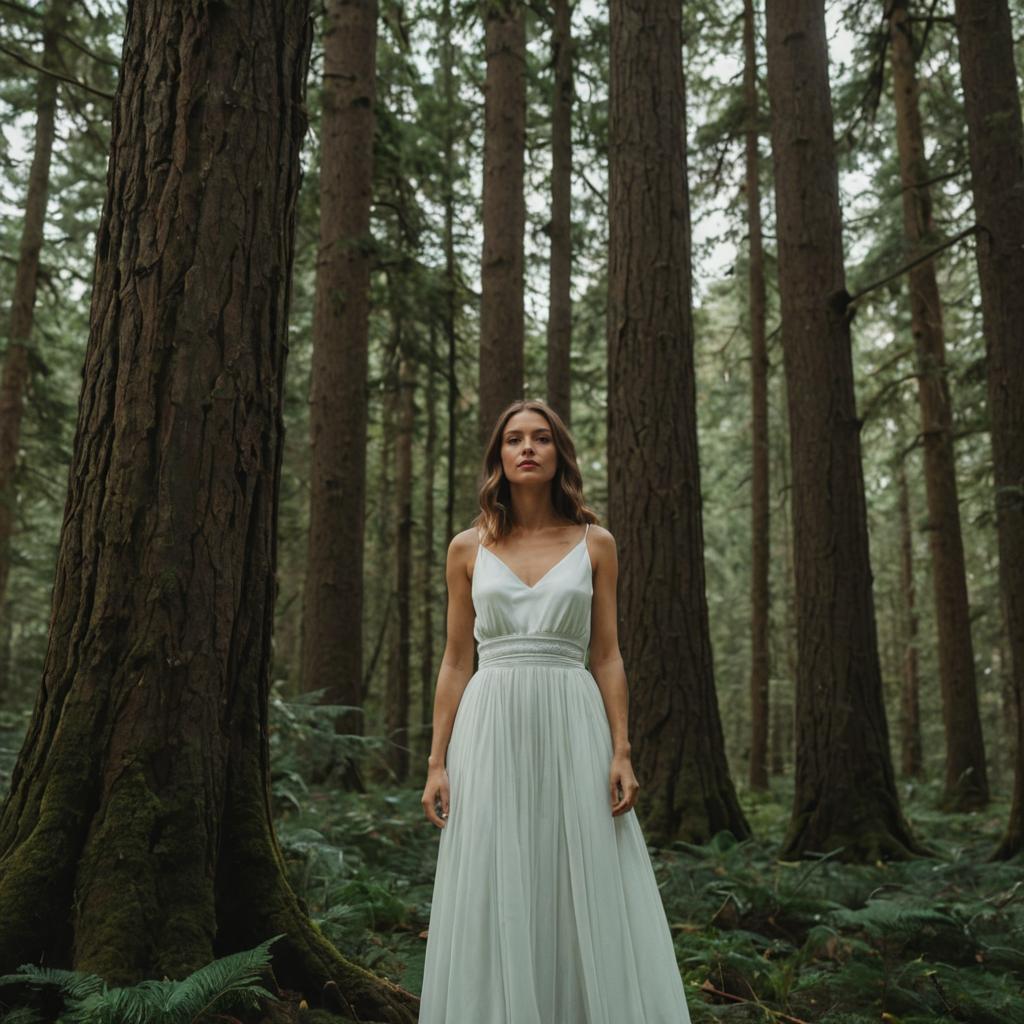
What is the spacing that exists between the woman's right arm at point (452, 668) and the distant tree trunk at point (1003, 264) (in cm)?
511

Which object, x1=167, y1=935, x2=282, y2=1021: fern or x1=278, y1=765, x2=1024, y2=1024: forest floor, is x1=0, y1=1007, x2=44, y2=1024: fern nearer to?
x1=167, y1=935, x2=282, y2=1021: fern

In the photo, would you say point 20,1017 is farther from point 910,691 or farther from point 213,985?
point 910,691

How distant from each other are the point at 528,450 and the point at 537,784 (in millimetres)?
1279

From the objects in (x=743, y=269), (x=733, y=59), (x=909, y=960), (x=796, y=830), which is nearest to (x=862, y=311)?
(x=743, y=269)

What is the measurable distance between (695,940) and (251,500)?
322 cm

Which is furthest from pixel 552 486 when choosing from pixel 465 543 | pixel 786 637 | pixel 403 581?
pixel 786 637

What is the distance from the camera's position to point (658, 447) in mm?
8164

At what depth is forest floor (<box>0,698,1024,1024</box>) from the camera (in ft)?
14.2

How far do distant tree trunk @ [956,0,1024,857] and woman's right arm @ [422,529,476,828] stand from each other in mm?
5106

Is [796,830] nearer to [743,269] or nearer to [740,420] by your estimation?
[743,269]

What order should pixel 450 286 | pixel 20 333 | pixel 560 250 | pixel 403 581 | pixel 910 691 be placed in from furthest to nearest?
1. pixel 910 691
2. pixel 403 581
3. pixel 450 286
4. pixel 20 333
5. pixel 560 250

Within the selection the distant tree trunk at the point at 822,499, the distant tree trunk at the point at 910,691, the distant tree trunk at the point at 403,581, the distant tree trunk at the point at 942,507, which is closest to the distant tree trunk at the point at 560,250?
the distant tree trunk at the point at 403,581

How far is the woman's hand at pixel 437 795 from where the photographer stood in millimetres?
3670

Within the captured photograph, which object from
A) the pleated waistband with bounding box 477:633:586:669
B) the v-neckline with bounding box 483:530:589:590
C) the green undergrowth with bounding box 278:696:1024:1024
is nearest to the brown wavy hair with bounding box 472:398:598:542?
the v-neckline with bounding box 483:530:589:590
